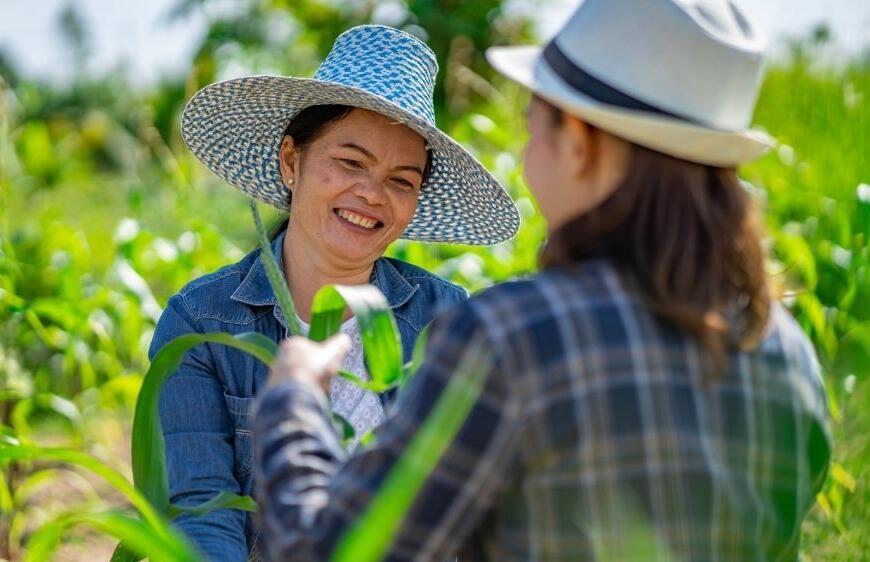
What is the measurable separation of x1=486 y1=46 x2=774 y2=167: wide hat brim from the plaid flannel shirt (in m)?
0.11

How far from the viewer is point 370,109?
1.97 meters

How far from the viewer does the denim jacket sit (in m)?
1.80

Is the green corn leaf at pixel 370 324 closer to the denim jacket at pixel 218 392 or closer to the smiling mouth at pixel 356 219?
the denim jacket at pixel 218 392

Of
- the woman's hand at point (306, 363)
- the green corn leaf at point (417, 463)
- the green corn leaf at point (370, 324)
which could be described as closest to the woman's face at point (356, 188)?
the green corn leaf at point (370, 324)

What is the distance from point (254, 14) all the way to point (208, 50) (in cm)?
84

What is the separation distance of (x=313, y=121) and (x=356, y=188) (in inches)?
6.1

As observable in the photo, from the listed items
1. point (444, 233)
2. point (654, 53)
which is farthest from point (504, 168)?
point (654, 53)

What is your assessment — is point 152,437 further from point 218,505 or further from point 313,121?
point 313,121

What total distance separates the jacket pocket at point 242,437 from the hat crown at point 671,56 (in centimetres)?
96

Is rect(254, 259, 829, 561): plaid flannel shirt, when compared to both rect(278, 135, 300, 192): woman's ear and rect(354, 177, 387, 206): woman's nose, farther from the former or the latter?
rect(278, 135, 300, 192): woman's ear

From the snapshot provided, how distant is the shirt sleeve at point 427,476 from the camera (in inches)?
38.5

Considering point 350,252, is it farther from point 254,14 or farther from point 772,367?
point 254,14

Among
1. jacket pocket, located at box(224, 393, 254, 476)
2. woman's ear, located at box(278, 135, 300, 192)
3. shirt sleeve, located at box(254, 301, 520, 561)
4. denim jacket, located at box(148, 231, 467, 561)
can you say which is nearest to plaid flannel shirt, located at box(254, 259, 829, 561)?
shirt sleeve, located at box(254, 301, 520, 561)

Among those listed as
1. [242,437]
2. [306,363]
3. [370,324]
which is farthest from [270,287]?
[306,363]
